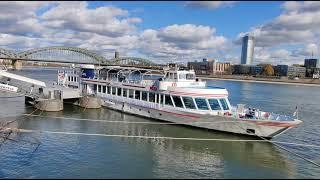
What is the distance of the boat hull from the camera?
28.8 meters

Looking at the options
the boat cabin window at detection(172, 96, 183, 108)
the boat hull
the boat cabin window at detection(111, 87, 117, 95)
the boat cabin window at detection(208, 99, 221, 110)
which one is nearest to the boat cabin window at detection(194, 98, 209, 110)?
the boat cabin window at detection(208, 99, 221, 110)

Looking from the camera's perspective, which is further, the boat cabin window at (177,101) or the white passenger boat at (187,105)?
the boat cabin window at (177,101)

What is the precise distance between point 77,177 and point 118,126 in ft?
46.7

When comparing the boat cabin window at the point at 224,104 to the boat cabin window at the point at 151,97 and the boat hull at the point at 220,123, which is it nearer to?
the boat hull at the point at 220,123

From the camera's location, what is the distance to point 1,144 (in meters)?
25.1

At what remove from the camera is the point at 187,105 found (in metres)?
33.1

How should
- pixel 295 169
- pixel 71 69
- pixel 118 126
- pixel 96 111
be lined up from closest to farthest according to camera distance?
1. pixel 295 169
2. pixel 118 126
3. pixel 96 111
4. pixel 71 69

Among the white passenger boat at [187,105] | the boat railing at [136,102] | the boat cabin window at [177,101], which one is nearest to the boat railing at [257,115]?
the white passenger boat at [187,105]

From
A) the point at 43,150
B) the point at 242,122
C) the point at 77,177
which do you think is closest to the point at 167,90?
the point at 242,122

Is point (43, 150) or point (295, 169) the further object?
point (43, 150)

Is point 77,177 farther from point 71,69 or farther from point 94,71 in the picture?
point 71,69

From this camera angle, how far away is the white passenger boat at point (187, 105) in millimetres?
29531

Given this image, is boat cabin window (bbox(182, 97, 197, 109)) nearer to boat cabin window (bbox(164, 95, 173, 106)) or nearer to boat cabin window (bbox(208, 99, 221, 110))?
boat cabin window (bbox(208, 99, 221, 110))

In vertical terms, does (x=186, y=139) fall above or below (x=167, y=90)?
below
